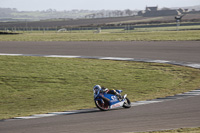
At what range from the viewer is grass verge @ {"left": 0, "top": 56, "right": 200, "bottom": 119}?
16.9 metres

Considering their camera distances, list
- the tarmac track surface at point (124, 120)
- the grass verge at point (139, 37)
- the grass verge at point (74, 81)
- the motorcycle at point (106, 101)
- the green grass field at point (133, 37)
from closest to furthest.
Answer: the tarmac track surface at point (124, 120), the motorcycle at point (106, 101), the grass verge at point (74, 81), the grass verge at point (139, 37), the green grass field at point (133, 37)

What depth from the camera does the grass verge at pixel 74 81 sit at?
55.6ft

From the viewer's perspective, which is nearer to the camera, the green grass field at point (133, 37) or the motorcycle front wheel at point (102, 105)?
the motorcycle front wheel at point (102, 105)

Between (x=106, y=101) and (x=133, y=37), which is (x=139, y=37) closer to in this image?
(x=133, y=37)

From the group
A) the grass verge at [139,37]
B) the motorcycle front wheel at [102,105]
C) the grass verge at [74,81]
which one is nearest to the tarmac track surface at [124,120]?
the motorcycle front wheel at [102,105]

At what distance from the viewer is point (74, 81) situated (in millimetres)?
21625

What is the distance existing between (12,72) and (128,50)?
12.3 meters

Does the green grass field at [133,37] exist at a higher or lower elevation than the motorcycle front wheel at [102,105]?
lower

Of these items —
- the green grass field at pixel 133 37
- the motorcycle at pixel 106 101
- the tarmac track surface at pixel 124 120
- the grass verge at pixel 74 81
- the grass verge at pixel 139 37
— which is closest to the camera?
the tarmac track surface at pixel 124 120

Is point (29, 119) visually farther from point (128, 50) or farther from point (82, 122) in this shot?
point (128, 50)

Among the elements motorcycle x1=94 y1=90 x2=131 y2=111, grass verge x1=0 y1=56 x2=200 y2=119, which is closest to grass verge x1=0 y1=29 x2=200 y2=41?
grass verge x1=0 y1=56 x2=200 y2=119

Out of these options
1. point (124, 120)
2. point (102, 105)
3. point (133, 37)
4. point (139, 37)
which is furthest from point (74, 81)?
point (133, 37)

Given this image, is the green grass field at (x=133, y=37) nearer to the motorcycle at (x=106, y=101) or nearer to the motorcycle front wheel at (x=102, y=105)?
the motorcycle at (x=106, y=101)

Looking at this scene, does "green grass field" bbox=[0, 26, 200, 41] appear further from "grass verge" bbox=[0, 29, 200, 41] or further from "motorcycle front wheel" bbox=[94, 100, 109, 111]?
"motorcycle front wheel" bbox=[94, 100, 109, 111]
